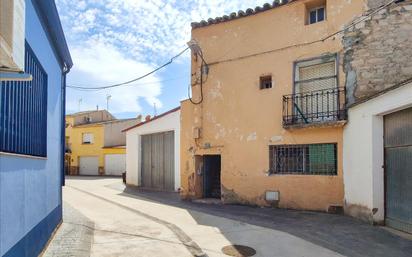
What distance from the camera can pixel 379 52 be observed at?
10586mm

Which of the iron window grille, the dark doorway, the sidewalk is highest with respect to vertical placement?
the iron window grille

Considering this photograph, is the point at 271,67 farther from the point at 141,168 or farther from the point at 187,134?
the point at 141,168

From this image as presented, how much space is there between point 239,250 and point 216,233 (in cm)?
147

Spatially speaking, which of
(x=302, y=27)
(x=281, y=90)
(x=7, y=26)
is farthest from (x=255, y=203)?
(x=7, y=26)

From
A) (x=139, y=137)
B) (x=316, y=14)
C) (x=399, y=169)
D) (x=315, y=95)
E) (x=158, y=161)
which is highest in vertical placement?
(x=316, y=14)

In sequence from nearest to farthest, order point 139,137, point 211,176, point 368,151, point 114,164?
point 368,151 < point 211,176 < point 139,137 < point 114,164

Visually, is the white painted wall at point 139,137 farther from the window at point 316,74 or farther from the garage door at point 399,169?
the garage door at point 399,169

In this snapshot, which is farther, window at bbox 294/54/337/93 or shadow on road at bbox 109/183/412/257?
window at bbox 294/54/337/93

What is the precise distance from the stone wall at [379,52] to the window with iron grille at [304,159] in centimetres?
173

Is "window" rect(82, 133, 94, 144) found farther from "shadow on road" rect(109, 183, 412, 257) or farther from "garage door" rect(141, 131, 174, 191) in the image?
"shadow on road" rect(109, 183, 412, 257)

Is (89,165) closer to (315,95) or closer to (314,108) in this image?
(314,108)

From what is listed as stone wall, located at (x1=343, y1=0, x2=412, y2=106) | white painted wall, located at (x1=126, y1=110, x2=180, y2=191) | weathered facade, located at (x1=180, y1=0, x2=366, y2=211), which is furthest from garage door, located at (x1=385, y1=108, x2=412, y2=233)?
white painted wall, located at (x1=126, y1=110, x2=180, y2=191)

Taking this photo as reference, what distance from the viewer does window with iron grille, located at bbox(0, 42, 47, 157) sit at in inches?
181

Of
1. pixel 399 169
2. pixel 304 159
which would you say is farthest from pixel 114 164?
pixel 399 169
